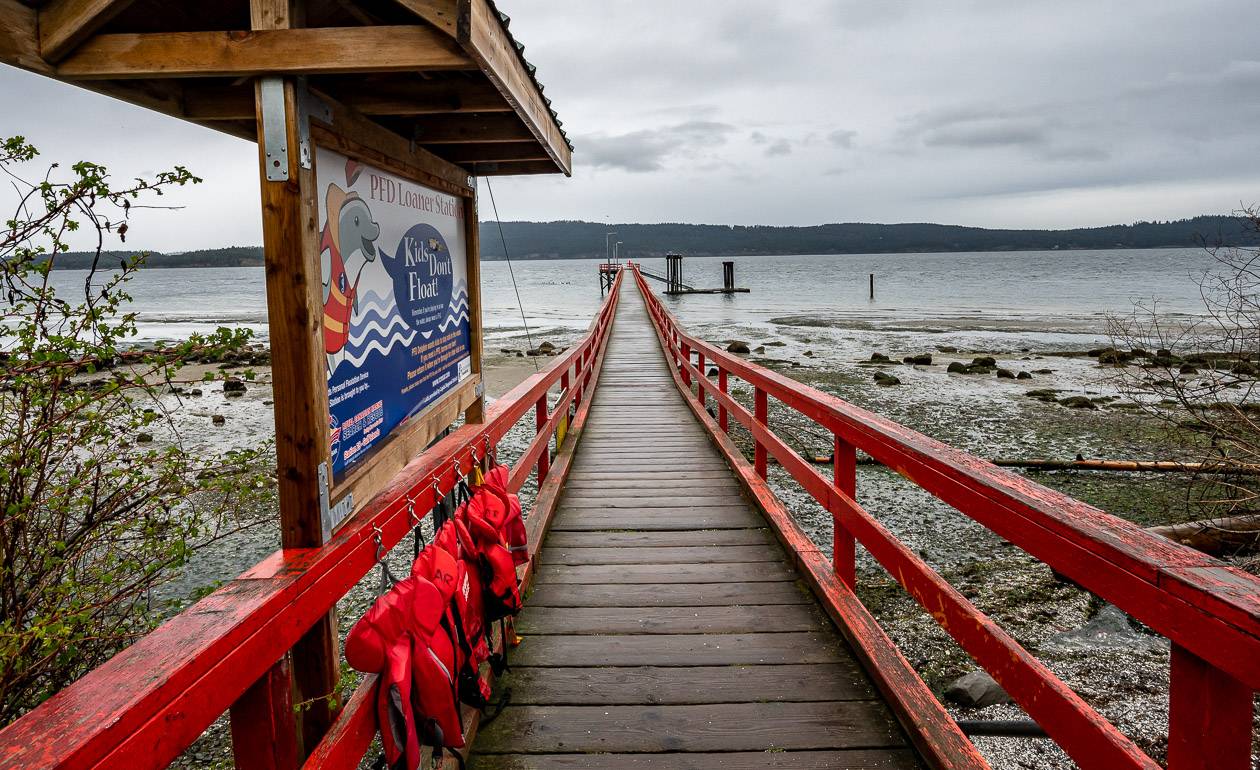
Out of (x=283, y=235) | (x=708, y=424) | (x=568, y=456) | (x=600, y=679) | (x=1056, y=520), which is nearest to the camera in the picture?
(x=1056, y=520)

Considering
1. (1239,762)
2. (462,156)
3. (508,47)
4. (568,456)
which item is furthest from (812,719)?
(568,456)

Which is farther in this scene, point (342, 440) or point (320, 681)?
point (342, 440)

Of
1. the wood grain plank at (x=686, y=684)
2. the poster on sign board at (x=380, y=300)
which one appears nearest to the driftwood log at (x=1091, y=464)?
the wood grain plank at (x=686, y=684)

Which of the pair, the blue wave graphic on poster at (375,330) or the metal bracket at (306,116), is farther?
the blue wave graphic on poster at (375,330)

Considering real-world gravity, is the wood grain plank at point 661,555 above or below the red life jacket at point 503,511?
below

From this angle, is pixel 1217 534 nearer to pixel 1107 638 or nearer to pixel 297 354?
pixel 1107 638

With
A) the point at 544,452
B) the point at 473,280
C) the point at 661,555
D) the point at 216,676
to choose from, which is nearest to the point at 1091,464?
the point at 661,555

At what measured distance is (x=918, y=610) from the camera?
225 inches

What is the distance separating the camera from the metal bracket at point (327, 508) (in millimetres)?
2068

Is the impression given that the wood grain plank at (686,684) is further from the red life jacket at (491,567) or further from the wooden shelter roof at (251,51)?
the wooden shelter roof at (251,51)

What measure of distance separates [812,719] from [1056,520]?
143cm

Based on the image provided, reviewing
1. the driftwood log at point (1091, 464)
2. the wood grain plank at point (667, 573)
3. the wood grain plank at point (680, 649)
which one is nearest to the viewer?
the wood grain plank at point (680, 649)

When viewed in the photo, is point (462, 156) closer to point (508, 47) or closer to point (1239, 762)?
point (508, 47)

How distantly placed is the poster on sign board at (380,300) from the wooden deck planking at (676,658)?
50.0 inches
